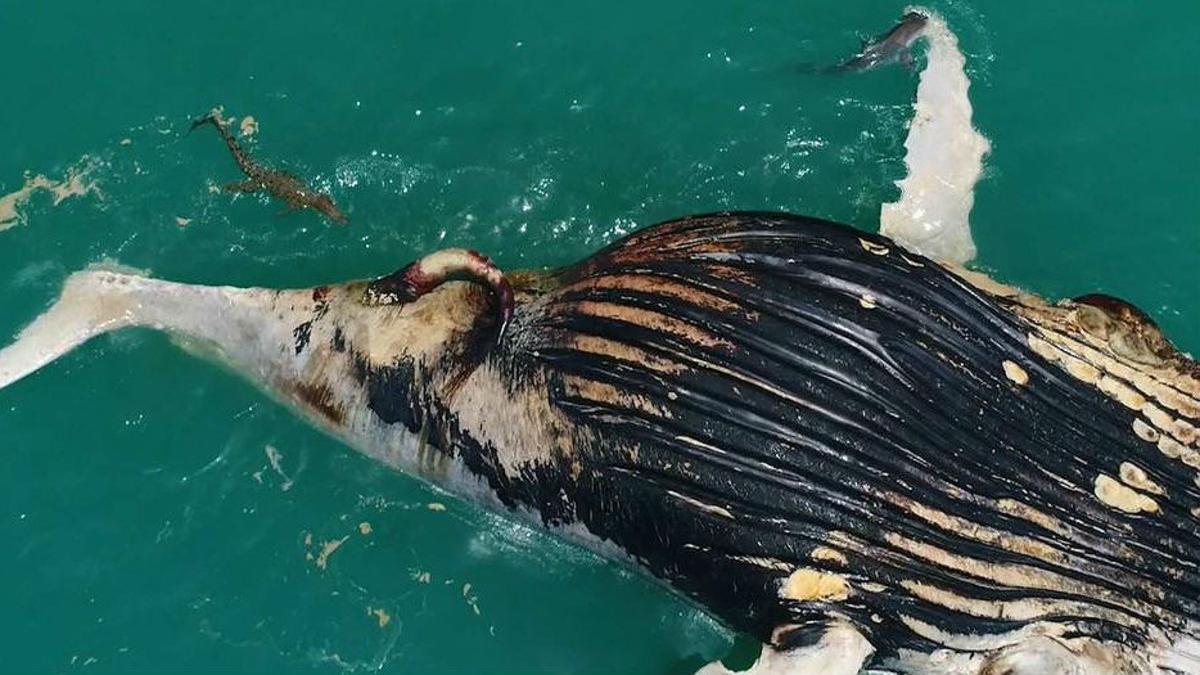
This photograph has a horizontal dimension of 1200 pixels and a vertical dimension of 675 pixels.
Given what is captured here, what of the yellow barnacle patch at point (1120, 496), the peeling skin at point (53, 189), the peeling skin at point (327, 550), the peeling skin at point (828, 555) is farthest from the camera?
the peeling skin at point (53, 189)

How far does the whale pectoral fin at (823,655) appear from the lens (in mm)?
8273

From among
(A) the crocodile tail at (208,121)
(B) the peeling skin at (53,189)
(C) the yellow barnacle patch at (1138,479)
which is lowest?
(C) the yellow barnacle patch at (1138,479)

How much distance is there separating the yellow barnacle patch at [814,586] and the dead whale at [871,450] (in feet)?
0.06

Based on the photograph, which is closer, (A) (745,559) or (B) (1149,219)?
(A) (745,559)

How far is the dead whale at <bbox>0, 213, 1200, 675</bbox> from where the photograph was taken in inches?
330

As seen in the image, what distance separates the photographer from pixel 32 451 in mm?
11172

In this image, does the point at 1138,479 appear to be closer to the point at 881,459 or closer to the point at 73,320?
the point at 881,459

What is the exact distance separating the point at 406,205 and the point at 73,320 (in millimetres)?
3087

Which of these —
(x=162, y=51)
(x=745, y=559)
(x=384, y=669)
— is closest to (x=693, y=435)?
(x=745, y=559)

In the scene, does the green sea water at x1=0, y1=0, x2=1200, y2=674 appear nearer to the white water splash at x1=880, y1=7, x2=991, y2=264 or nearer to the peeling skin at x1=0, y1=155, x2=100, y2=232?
the peeling skin at x1=0, y1=155, x2=100, y2=232

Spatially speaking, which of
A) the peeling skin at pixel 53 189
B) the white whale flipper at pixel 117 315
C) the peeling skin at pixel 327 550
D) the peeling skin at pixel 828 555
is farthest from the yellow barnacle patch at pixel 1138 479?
the peeling skin at pixel 53 189

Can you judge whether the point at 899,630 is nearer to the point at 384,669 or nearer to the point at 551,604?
the point at 551,604

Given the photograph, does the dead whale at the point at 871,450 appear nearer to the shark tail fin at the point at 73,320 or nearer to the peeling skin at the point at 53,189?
the shark tail fin at the point at 73,320

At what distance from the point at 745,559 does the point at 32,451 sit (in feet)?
21.1
